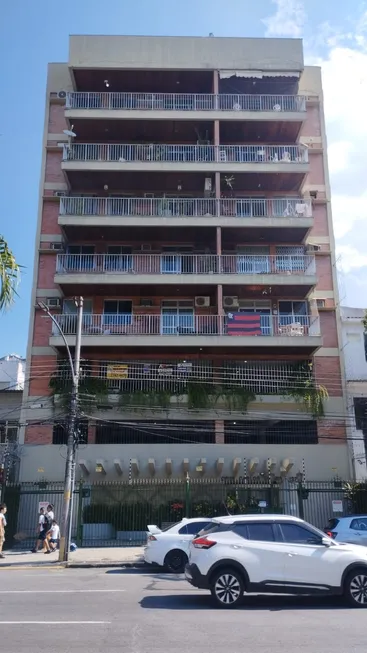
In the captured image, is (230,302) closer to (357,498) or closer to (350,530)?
(357,498)

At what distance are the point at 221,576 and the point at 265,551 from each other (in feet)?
2.69

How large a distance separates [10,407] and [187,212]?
1362cm

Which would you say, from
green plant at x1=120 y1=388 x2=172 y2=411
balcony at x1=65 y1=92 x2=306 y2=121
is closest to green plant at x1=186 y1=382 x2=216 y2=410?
green plant at x1=120 y1=388 x2=172 y2=411

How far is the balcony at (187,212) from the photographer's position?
28109 millimetres

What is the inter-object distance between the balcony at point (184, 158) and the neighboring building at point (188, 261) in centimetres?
8

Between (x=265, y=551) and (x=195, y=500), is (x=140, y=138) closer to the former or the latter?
(x=195, y=500)

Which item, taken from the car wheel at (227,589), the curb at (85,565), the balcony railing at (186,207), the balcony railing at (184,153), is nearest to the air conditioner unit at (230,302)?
the balcony railing at (186,207)

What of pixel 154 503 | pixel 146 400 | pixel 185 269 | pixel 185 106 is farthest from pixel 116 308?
pixel 185 106

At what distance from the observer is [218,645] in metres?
6.56

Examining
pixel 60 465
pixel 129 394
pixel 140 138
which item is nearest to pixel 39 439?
pixel 60 465

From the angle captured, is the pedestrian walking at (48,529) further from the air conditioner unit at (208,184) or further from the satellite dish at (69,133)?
the satellite dish at (69,133)

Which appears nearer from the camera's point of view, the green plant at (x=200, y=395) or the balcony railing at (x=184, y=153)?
the green plant at (x=200, y=395)

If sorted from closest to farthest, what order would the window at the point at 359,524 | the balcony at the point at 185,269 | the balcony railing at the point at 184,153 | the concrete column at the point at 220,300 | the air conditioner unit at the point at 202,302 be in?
the window at the point at 359,524, the concrete column at the point at 220,300, the balcony at the point at 185,269, the air conditioner unit at the point at 202,302, the balcony railing at the point at 184,153

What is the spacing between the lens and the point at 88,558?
17.5 meters
